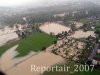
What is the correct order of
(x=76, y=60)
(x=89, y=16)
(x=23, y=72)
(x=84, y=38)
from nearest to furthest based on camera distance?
(x=23, y=72) → (x=76, y=60) → (x=84, y=38) → (x=89, y=16)

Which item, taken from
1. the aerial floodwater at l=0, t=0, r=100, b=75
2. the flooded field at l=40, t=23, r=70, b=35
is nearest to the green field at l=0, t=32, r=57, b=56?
the aerial floodwater at l=0, t=0, r=100, b=75

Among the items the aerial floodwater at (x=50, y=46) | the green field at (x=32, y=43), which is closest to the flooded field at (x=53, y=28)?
the aerial floodwater at (x=50, y=46)

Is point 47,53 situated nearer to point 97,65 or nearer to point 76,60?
point 76,60

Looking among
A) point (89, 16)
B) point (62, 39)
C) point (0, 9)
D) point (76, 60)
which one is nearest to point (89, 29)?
point (62, 39)

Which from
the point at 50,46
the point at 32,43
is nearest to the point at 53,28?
the point at 32,43

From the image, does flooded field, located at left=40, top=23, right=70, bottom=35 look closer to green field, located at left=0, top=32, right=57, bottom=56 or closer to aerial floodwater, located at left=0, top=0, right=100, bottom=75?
aerial floodwater, located at left=0, top=0, right=100, bottom=75

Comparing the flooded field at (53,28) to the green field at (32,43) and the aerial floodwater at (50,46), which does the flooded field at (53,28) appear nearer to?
the aerial floodwater at (50,46)

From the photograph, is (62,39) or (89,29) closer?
(62,39)

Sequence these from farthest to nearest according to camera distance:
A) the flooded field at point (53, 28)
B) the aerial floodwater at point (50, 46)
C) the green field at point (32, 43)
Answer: the flooded field at point (53, 28) < the green field at point (32, 43) < the aerial floodwater at point (50, 46)

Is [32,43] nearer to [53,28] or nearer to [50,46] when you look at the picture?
[50,46]
